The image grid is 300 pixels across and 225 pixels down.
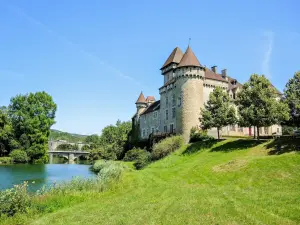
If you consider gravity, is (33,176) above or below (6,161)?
below

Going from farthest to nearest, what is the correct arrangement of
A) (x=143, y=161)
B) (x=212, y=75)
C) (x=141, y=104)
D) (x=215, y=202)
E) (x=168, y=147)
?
(x=141, y=104) < (x=212, y=75) < (x=143, y=161) < (x=168, y=147) < (x=215, y=202)

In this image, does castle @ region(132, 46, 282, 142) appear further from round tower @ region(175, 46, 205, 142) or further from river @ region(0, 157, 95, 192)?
river @ region(0, 157, 95, 192)

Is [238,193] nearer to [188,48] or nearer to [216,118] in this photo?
[216,118]

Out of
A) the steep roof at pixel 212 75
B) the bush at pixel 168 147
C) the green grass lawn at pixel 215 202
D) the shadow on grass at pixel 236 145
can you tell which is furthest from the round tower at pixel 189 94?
the green grass lawn at pixel 215 202

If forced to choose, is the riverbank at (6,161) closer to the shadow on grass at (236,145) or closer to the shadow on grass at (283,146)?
the shadow on grass at (236,145)

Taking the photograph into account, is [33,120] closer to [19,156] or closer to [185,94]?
[19,156]

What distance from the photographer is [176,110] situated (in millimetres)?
42719

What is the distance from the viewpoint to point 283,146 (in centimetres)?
2525

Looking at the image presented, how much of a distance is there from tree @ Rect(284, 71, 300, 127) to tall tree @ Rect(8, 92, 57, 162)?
4590cm

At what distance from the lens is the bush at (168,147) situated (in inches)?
1500

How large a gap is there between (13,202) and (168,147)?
88.5ft

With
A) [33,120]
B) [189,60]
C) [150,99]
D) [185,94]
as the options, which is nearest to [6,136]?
[33,120]

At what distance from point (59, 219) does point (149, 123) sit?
43108mm

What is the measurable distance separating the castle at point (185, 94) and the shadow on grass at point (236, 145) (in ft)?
27.5
